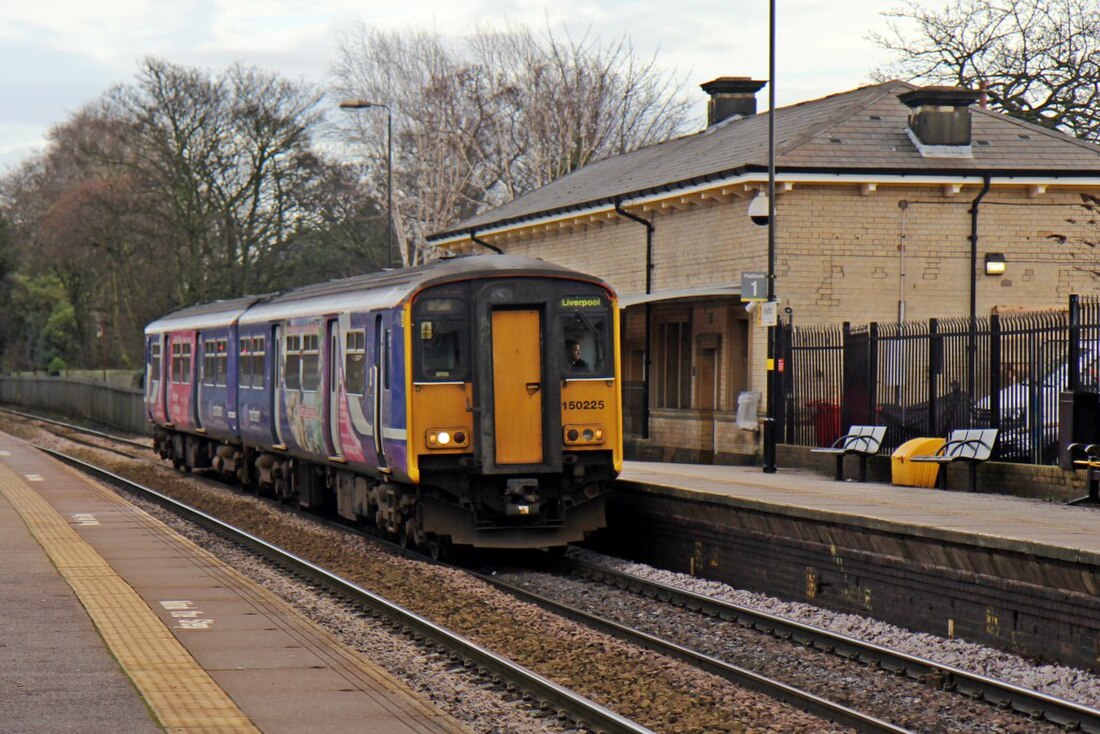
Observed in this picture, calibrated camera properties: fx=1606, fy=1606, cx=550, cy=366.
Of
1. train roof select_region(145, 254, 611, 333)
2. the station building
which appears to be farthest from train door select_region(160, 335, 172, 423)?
the station building

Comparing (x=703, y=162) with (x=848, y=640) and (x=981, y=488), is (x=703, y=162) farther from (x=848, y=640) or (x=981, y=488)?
(x=848, y=640)

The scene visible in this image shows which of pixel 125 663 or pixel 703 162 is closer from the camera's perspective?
pixel 125 663

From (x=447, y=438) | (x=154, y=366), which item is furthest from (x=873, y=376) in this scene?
(x=154, y=366)

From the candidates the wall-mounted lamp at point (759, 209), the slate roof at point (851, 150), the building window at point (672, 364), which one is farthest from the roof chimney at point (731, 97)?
the wall-mounted lamp at point (759, 209)

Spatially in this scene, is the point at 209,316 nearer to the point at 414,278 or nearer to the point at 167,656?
the point at 414,278

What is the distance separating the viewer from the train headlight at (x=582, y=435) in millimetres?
16109

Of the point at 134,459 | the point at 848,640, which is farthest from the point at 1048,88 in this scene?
the point at 848,640

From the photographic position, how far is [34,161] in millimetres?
82000

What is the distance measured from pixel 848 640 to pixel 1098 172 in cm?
1618

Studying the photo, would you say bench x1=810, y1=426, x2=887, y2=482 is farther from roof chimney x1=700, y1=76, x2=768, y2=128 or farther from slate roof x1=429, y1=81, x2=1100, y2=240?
roof chimney x1=700, y1=76, x2=768, y2=128

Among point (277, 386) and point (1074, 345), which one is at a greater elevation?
point (1074, 345)

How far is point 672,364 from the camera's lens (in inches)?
1155

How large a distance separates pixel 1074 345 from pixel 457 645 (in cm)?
810

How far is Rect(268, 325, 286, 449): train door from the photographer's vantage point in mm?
21484
